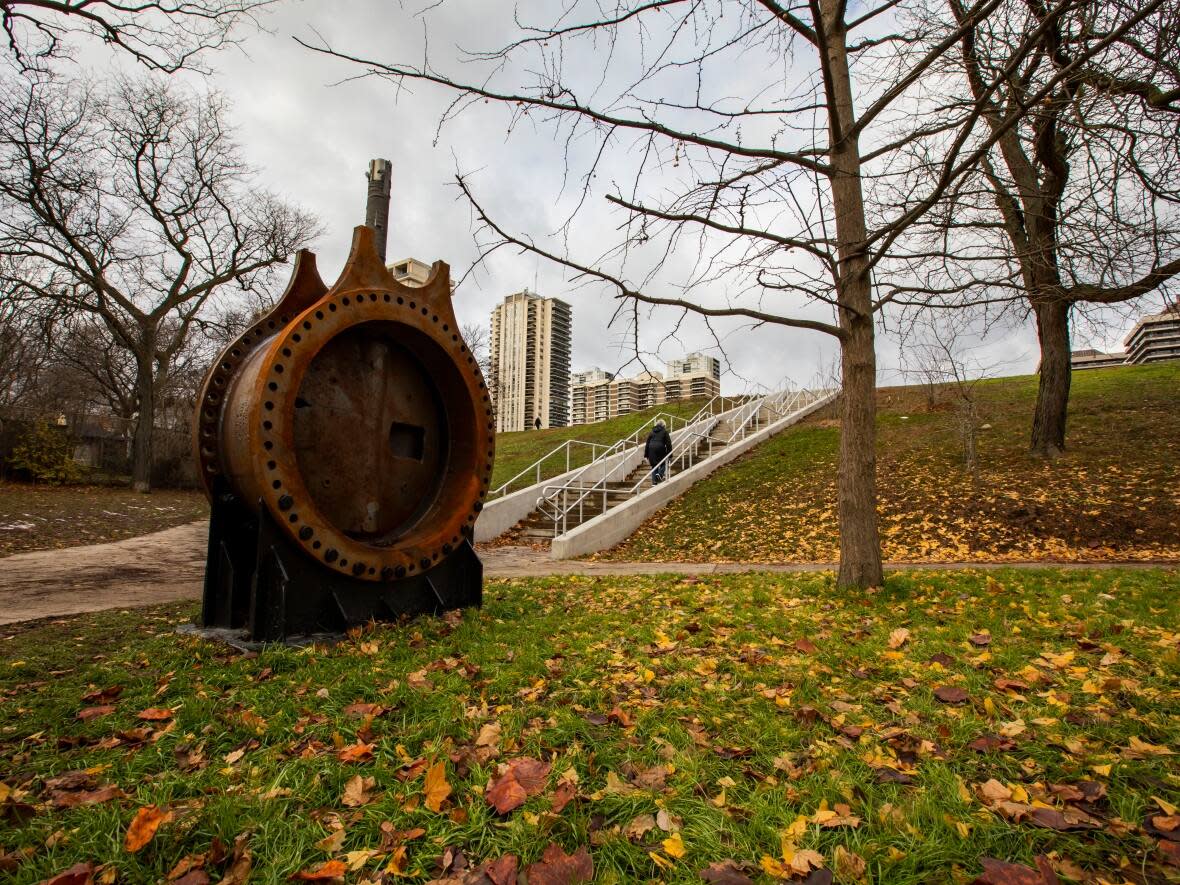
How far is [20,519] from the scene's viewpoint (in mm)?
12047

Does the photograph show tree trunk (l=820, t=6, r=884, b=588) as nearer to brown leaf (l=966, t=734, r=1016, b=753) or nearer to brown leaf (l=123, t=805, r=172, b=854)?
brown leaf (l=966, t=734, r=1016, b=753)

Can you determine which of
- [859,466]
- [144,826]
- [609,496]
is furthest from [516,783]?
[609,496]

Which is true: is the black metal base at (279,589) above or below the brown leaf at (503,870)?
above

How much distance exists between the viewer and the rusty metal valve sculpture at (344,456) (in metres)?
4.04

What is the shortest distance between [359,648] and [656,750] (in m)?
2.38

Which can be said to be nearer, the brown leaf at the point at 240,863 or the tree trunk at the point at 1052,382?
the brown leaf at the point at 240,863

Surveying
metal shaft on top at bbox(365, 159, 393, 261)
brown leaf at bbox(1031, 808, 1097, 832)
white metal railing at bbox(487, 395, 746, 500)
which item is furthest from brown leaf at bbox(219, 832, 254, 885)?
white metal railing at bbox(487, 395, 746, 500)

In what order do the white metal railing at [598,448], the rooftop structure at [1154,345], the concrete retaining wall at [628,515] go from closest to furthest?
the concrete retaining wall at [628,515] → the white metal railing at [598,448] → the rooftop structure at [1154,345]

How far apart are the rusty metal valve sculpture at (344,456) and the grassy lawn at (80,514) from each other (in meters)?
7.53

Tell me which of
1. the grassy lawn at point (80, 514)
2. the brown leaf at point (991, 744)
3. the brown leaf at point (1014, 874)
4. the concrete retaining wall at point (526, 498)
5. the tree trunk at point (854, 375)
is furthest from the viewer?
the concrete retaining wall at point (526, 498)

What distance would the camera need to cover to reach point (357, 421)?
4742 mm

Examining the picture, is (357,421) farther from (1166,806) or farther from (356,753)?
(1166,806)

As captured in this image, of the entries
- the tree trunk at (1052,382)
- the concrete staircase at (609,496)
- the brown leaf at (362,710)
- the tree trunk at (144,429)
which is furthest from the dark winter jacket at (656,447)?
the tree trunk at (144,429)

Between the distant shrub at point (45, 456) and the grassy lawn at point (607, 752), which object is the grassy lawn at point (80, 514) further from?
the grassy lawn at point (607, 752)
